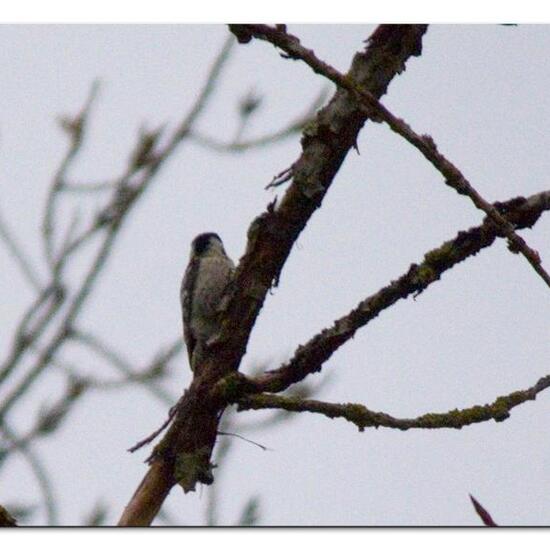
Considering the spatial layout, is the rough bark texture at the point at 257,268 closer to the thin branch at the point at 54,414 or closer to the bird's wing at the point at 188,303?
the thin branch at the point at 54,414

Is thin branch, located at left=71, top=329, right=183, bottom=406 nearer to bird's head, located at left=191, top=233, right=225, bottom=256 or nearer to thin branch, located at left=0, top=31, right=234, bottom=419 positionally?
thin branch, located at left=0, top=31, right=234, bottom=419

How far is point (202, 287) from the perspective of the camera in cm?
291

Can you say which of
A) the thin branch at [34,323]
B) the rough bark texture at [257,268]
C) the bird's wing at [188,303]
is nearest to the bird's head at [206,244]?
the bird's wing at [188,303]

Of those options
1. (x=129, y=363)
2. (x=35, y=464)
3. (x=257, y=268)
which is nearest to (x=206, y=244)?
(x=257, y=268)

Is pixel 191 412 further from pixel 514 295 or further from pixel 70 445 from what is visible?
pixel 514 295

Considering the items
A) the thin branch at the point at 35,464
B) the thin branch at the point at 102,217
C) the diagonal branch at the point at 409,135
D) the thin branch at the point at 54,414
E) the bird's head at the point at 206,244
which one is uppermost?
the bird's head at the point at 206,244

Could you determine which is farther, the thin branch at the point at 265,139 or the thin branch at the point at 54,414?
the thin branch at the point at 265,139

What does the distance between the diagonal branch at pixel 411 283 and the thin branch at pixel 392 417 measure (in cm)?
4

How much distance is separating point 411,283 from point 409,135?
12.1 inches

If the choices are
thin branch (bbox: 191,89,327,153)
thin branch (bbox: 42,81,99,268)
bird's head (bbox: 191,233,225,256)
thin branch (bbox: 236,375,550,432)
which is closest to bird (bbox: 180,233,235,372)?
bird's head (bbox: 191,233,225,256)

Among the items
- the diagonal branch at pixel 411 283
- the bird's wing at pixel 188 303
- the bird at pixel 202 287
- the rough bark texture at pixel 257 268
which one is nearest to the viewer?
the diagonal branch at pixel 411 283

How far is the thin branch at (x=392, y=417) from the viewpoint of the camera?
63.4 inches

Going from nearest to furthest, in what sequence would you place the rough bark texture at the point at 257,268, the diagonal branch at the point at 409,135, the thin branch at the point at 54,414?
1. the thin branch at the point at 54,414
2. the diagonal branch at the point at 409,135
3. the rough bark texture at the point at 257,268

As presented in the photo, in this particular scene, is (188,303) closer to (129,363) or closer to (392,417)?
(392,417)
